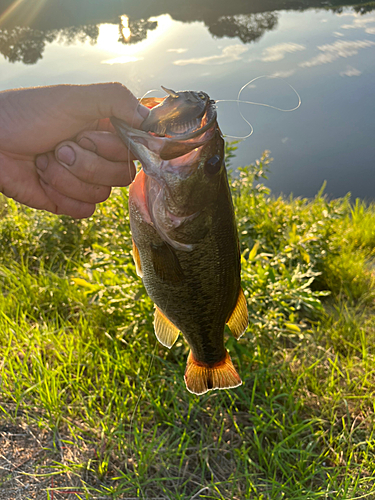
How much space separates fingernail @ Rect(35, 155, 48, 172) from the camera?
6.32 feet

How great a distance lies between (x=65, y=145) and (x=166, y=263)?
2.54ft

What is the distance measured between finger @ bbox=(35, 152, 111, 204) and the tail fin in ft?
3.32

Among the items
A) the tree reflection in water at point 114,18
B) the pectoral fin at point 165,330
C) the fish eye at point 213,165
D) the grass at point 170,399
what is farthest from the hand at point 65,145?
the tree reflection in water at point 114,18

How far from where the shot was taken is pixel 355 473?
2.30 m

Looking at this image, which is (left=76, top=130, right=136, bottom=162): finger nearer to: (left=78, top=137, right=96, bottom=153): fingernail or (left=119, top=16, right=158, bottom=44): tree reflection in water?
(left=78, top=137, right=96, bottom=153): fingernail

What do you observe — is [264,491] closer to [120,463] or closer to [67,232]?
[120,463]

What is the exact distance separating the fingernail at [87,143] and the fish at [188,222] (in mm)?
336

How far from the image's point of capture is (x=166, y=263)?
A: 5.12 feet

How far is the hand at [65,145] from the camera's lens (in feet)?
5.21

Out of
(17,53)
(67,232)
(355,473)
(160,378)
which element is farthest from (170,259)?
(17,53)

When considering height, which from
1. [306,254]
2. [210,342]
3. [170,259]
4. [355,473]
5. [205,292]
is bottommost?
[355,473]

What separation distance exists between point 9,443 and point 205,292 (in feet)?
5.91

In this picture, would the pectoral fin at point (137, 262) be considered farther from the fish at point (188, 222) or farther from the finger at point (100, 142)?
the finger at point (100, 142)

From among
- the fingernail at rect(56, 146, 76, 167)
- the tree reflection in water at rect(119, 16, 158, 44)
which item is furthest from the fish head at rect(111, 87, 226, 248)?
the tree reflection in water at rect(119, 16, 158, 44)
